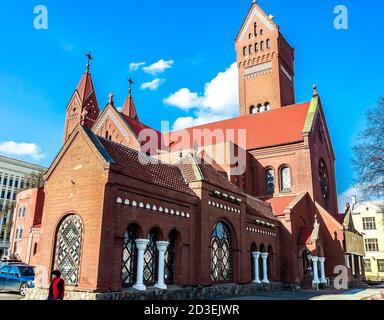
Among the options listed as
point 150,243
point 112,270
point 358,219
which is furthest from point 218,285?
point 358,219

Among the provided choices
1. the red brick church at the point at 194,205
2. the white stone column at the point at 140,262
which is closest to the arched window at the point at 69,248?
the red brick church at the point at 194,205

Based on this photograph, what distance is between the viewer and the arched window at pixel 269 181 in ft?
114

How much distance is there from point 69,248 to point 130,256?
245 cm

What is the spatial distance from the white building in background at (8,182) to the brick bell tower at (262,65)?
144 feet

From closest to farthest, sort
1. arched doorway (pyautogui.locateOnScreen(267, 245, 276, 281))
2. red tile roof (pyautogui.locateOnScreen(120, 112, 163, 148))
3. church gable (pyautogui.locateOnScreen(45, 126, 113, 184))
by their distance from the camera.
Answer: church gable (pyautogui.locateOnScreen(45, 126, 113, 184))
arched doorway (pyautogui.locateOnScreen(267, 245, 276, 281))
red tile roof (pyautogui.locateOnScreen(120, 112, 163, 148))

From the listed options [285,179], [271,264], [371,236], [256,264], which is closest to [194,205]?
[256,264]

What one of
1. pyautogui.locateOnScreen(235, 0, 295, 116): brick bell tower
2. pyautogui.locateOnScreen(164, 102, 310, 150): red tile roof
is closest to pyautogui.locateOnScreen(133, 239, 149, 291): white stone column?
pyautogui.locateOnScreen(164, 102, 310, 150): red tile roof

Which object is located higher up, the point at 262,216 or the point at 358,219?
the point at 358,219

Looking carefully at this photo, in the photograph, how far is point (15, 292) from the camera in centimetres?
1967

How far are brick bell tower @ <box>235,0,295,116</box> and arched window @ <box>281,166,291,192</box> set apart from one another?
12184 mm

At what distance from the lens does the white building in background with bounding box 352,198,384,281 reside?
5822 centimetres

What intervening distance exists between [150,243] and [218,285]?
16.4 ft

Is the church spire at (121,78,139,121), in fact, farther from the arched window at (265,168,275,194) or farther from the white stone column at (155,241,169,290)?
the white stone column at (155,241,169,290)
